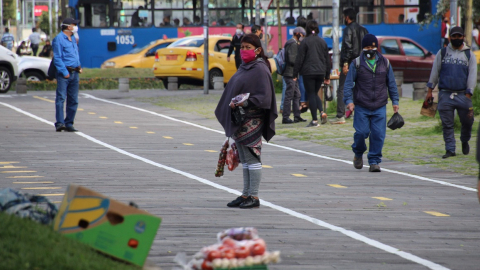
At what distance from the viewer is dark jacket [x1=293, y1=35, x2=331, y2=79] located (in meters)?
15.4

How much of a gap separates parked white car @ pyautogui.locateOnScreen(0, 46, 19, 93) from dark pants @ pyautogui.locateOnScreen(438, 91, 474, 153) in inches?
601

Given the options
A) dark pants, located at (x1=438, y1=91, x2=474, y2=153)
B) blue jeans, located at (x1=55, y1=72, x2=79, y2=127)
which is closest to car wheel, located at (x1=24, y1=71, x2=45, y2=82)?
blue jeans, located at (x1=55, y1=72, x2=79, y2=127)

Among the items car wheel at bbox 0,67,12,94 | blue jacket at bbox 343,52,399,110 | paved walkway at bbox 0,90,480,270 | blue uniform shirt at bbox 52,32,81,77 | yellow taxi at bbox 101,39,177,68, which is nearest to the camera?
paved walkway at bbox 0,90,480,270

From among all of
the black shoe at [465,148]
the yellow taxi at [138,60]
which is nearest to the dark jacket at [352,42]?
the black shoe at [465,148]

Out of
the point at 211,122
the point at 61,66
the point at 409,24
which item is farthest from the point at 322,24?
the point at 61,66

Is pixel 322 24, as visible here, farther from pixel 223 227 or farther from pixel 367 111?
pixel 223 227

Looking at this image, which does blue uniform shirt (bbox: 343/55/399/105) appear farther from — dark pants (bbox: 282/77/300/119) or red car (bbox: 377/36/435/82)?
red car (bbox: 377/36/435/82)

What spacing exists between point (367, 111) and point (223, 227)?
4.32 meters

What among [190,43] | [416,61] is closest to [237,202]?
[190,43]

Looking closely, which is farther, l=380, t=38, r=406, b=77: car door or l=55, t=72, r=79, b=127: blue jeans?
l=380, t=38, r=406, b=77: car door

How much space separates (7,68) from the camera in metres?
23.8

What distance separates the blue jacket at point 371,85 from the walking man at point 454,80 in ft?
4.61

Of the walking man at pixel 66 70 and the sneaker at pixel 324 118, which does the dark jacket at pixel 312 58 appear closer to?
the sneaker at pixel 324 118

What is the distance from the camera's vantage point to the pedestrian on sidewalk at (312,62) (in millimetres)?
15438
